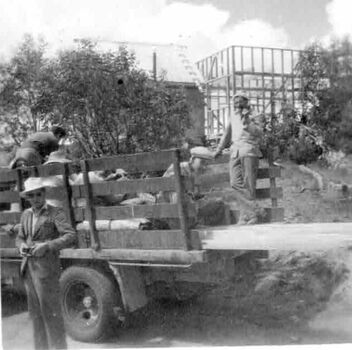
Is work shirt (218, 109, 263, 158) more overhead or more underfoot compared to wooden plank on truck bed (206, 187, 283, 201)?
more overhead

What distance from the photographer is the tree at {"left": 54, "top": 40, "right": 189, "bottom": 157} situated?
7664 mm

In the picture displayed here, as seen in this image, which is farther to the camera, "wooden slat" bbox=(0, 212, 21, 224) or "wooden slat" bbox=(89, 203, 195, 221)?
"wooden slat" bbox=(0, 212, 21, 224)

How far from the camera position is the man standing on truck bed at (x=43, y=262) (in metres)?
3.86

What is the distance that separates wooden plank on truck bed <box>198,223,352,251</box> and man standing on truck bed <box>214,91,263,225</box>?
0.94m

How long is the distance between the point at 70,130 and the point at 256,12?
3.75 metres

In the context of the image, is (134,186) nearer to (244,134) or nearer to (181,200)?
(181,200)

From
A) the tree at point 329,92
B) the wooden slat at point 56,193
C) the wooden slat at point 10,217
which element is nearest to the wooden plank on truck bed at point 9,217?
the wooden slat at point 10,217

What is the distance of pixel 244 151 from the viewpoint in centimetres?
548

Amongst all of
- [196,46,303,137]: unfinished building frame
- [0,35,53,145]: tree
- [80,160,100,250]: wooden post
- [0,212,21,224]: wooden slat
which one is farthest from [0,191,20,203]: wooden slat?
[196,46,303,137]: unfinished building frame

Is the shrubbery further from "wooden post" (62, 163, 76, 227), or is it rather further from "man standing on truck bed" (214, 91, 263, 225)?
"wooden post" (62, 163, 76, 227)

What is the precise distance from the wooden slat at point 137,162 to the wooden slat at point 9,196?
1.00 m

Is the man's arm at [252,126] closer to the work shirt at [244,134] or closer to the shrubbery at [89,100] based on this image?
the work shirt at [244,134]

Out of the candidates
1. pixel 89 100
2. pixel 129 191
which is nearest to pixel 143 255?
pixel 129 191

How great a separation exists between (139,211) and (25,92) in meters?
4.53
